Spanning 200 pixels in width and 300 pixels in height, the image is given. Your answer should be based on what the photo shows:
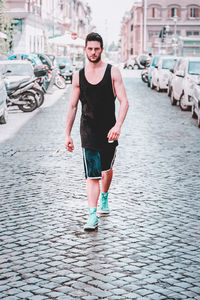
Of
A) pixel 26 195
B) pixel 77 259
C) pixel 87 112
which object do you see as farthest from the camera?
pixel 26 195

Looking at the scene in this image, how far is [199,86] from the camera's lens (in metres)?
15.5

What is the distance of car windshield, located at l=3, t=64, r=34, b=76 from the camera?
747 inches

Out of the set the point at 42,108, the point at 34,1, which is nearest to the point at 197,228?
the point at 42,108

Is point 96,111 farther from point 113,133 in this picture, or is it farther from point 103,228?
point 103,228

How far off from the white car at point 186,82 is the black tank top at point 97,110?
12308 mm

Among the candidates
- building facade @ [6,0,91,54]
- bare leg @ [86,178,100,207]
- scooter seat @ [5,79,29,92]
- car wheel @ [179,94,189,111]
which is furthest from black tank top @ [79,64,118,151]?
building facade @ [6,0,91,54]

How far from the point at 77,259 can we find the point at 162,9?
97698 millimetres

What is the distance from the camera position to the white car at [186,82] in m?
18.0

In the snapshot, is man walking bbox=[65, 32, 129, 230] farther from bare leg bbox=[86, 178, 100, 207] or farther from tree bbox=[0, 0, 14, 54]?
tree bbox=[0, 0, 14, 54]

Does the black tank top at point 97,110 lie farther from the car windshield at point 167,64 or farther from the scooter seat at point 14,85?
the car windshield at point 167,64

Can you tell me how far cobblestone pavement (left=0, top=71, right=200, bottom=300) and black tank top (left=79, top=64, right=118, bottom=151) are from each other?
0.85m

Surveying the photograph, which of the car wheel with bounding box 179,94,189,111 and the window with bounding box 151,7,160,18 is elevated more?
the window with bounding box 151,7,160,18

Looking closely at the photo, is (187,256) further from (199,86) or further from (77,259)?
(199,86)

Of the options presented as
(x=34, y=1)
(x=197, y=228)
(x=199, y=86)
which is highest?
(x=34, y=1)
